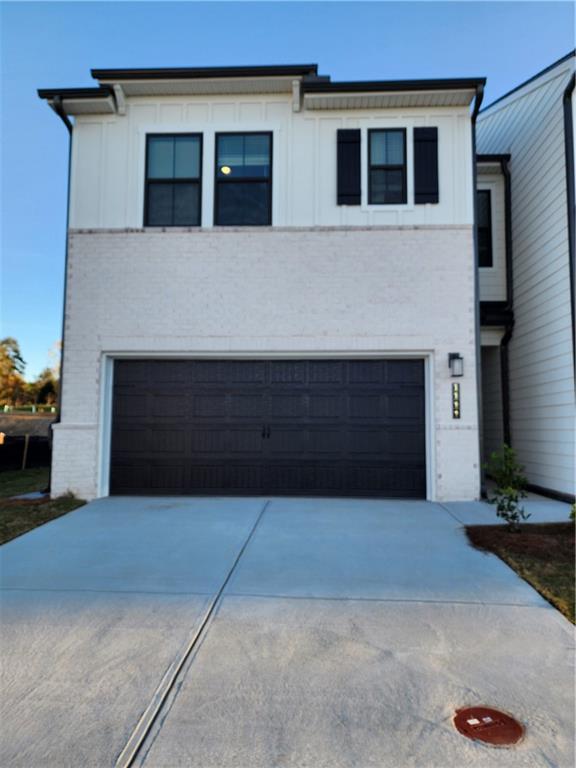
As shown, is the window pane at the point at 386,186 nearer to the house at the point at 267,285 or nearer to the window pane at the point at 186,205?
the house at the point at 267,285

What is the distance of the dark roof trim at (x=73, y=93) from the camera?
7.26 metres

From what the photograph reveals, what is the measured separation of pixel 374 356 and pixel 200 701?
5.79m

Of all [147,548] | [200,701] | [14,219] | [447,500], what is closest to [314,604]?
[200,701]

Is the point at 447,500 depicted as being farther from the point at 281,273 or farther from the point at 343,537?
the point at 281,273

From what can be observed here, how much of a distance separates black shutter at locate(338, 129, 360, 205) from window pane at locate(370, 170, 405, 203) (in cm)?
26

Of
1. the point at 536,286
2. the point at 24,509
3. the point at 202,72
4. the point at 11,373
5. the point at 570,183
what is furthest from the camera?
the point at 11,373

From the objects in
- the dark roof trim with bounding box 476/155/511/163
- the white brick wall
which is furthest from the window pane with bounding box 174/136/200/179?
the dark roof trim with bounding box 476/155/511/163

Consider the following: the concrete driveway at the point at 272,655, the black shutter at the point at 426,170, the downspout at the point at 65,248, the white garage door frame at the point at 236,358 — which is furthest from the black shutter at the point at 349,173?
the concrete driveway at the point at 272,655

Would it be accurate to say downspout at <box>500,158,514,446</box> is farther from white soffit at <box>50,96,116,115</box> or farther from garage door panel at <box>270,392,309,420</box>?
white soffit at <box>50,96,116,115</box>

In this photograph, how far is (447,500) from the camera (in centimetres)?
696

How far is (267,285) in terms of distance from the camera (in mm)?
7359

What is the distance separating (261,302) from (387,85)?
384 centimetres

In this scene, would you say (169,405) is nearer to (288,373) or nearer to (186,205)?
(288,373)

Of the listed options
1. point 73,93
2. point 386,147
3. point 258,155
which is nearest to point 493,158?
point 386,147
